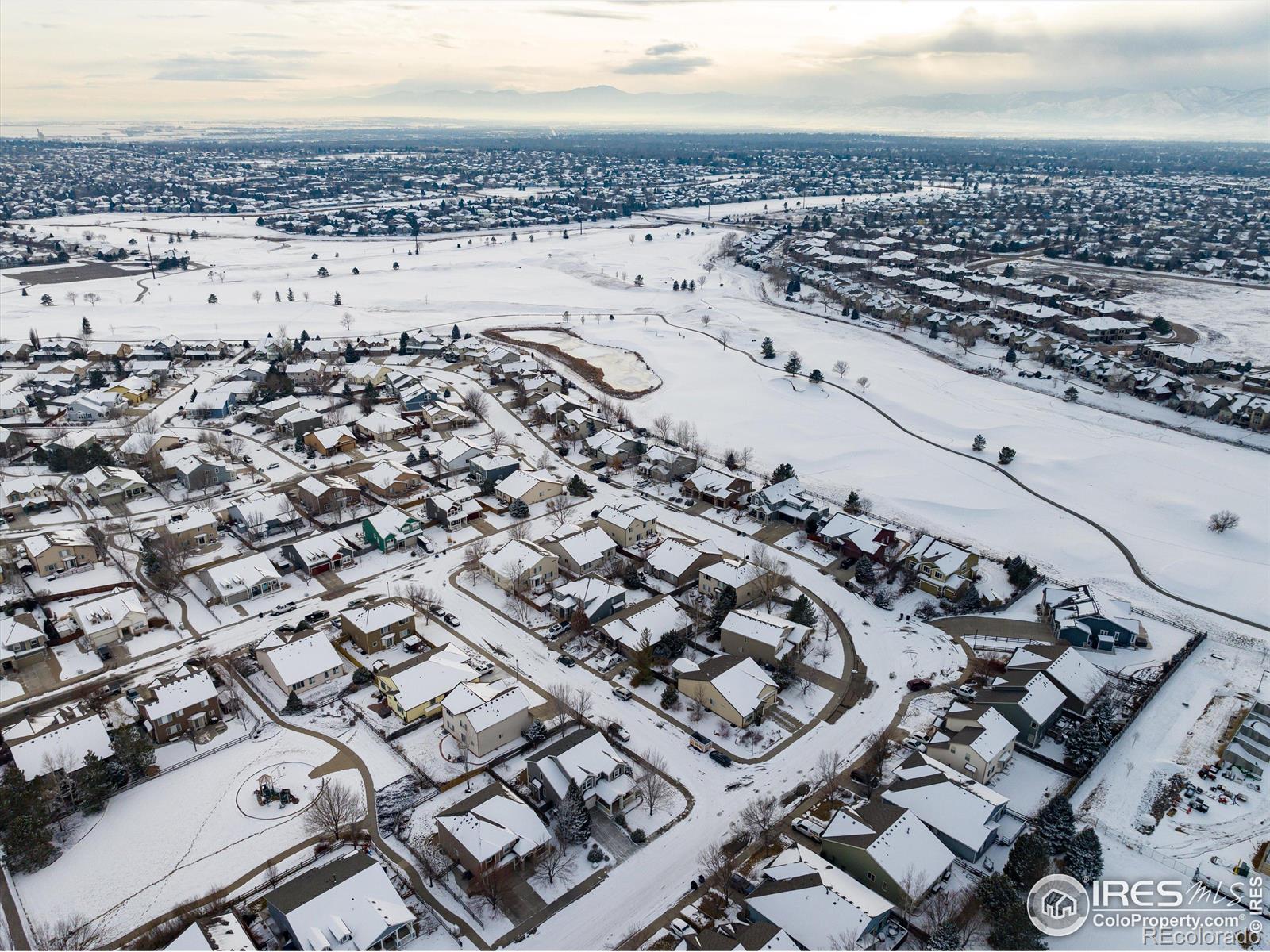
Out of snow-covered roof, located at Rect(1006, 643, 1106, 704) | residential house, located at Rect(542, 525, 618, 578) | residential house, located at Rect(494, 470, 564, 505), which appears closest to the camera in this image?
snow-covered roof, located at Rect(1006, 643, 1106, 704)

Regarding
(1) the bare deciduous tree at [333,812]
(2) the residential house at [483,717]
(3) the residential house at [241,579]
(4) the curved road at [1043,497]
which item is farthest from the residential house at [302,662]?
(4) the curved road at [1043,497]

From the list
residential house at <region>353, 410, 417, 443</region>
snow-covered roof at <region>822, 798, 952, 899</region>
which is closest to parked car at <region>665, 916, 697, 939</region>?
snow-covered roof at <region>822, 798, 952, 899</region>

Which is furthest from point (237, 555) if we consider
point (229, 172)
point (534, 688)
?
point (229, 172)

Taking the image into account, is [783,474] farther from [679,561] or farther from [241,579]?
[241,579]

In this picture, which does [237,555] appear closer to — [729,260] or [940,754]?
[940,754]

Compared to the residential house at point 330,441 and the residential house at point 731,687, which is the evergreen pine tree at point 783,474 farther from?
the residential house at point 330,441

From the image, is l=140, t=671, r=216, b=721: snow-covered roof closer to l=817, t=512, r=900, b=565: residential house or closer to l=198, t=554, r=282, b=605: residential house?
l=198, t=554, r=282, b=605: residential house
